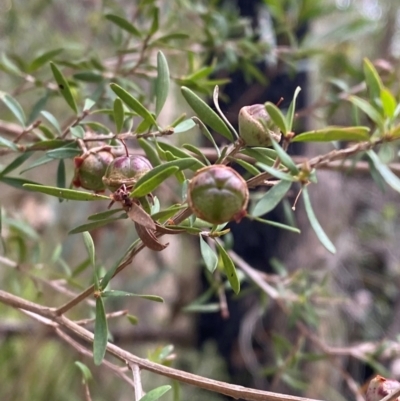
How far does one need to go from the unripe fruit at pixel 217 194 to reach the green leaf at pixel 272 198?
0.01 m

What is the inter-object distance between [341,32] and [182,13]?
11.0 inches

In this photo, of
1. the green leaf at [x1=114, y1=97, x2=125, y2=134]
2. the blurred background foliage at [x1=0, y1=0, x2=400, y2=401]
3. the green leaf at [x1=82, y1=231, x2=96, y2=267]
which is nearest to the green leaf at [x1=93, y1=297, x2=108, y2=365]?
the green leaf at [x1=82, y1=231, x2=96, y2=267]

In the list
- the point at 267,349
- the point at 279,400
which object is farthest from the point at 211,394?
the point at 279,400

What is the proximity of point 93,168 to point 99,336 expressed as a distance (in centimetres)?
11

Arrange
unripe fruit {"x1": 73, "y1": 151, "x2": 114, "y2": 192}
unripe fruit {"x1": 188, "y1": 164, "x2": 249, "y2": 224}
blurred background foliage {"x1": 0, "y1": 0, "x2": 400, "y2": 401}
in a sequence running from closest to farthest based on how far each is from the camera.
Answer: unripe fruit {"x1": 188, "y1": 164, "x2": 249, "y2": 224}, unripe fruit {"x1": 73, "y1": 151, "x2": 114, "y2": 192}, blurred background foliage {"x1": 0, "y1": 0, "x2": 400, "y2": 401}

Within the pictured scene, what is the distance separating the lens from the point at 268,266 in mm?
1305

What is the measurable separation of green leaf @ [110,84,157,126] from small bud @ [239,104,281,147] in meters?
0.07

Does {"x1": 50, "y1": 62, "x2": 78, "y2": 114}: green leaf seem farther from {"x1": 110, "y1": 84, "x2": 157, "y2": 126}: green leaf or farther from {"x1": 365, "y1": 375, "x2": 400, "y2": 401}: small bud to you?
{"x1": 365, "y1": 375, "x2": 400, "y2": 401}: small bud

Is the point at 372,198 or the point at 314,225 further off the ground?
the point at 314,225

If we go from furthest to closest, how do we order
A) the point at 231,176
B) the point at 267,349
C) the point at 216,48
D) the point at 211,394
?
the point at 211,394 < the point at 267,349 < the point at 216,48 < the point at 231,176

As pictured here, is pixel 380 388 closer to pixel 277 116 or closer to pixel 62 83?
pixel 277 116

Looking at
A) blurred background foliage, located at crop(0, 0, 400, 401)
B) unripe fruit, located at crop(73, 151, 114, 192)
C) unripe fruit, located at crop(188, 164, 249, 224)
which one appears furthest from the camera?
blurred background foliage, located at crop(0, 0, 400, 401)

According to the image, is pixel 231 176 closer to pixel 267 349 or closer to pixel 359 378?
pixel 267 349

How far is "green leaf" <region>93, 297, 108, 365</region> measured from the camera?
309 mm
